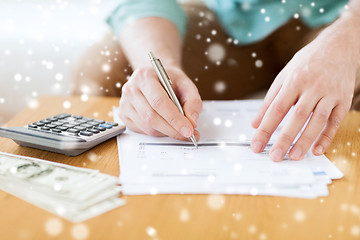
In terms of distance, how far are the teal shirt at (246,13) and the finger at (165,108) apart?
1.49 ft

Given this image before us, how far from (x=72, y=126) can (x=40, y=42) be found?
4.40ft

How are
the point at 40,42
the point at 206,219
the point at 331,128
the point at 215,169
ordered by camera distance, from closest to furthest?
the point at 206,219, the point at 215,169, the point at 331,128, the point at 40,42

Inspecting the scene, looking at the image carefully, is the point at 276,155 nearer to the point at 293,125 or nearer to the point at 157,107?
the point at 293,125

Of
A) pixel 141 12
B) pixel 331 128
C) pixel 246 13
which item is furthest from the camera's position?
pixel 246 13

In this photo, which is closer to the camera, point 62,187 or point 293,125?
point 62,187

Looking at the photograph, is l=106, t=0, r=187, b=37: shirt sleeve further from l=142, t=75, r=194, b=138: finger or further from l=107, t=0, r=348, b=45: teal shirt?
l=142, t=75, r=194, b=138: finger

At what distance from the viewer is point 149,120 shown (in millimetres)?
680

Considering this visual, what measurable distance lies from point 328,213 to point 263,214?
8 cm

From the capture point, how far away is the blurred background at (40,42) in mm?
1867

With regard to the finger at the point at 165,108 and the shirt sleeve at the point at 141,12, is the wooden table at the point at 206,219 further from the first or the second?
the shirt sleeve at the point at 141,12

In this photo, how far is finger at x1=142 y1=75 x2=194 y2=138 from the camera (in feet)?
2.10

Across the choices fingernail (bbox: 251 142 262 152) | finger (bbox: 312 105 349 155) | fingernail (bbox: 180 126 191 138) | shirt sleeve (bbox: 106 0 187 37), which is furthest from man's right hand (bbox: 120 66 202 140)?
shirt sleeve (bbox: 106 0 187 37)

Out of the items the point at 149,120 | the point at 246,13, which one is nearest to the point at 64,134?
the point at 149,120

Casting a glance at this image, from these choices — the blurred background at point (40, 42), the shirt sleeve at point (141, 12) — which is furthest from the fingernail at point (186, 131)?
the blurred background at point (40, 42)
